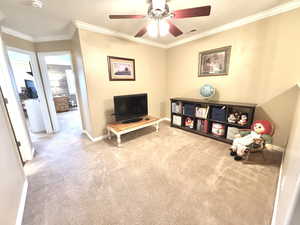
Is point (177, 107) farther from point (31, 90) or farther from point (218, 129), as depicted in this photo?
point (31, 90)

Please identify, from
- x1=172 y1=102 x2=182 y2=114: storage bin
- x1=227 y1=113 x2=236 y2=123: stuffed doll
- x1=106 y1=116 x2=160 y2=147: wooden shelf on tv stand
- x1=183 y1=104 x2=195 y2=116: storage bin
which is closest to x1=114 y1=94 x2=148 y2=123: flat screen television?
x1=106 y1=116 x2=160 y2=147: wooden shelf on tv stand

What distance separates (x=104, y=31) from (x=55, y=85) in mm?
5635

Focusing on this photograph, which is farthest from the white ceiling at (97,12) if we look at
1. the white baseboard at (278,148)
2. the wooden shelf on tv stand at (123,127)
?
the white baseboard at (278,148)

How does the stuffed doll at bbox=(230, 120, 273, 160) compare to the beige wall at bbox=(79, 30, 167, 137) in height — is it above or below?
below

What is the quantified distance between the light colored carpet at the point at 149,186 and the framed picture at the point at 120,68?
5.31 feet

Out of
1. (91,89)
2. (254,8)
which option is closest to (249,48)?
(254,8)

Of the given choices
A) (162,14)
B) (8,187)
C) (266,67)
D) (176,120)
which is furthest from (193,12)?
(8,187)

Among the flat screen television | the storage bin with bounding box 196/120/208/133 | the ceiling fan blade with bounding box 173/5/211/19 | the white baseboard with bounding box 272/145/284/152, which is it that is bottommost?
the white baseboard with bounding box 272/145/284/152

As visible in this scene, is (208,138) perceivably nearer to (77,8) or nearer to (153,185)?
(153,185)

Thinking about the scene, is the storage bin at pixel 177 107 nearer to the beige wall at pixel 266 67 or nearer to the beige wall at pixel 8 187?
the beige wall at pixel 266 67

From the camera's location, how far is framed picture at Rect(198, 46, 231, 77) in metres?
2.67

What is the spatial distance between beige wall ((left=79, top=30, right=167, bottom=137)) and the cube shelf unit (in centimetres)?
89

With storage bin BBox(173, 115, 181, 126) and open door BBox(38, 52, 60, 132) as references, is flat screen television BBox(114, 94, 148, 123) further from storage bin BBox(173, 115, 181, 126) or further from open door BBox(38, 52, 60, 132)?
open door BBox(38, 52, 60, 132)

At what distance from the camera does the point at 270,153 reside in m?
2.18
